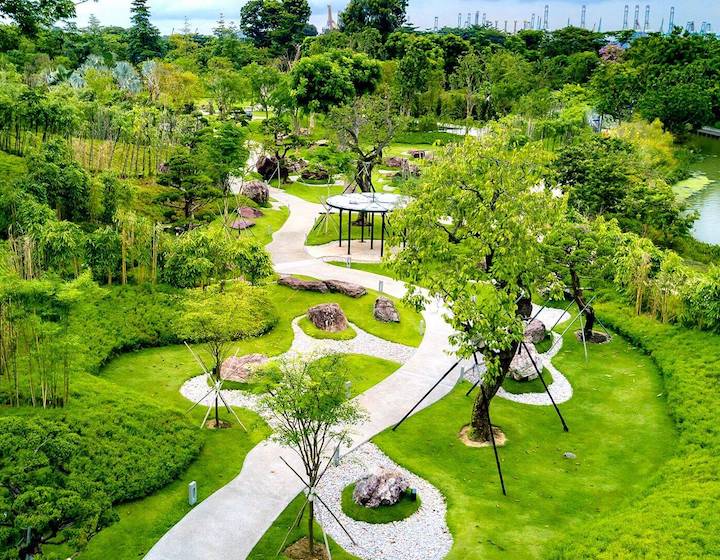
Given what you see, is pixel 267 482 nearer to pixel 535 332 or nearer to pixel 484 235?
pixel 484 235

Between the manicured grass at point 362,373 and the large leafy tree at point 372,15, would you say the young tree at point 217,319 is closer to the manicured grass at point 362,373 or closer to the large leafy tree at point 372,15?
the manicured grass at point 362,373

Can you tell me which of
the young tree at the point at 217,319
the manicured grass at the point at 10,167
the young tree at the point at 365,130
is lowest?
the young tree at the point at 217,319

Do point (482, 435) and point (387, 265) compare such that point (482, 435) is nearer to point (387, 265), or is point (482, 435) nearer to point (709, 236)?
A: point (387, 265)

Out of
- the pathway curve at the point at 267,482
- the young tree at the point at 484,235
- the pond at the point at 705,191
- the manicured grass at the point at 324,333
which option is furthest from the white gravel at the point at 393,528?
the pond at the point at 705,191

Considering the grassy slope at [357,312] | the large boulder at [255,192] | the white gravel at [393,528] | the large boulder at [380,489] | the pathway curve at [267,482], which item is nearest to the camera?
the pathway curve at [267,482]

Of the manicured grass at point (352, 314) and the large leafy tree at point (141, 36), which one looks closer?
the manicured grass at point (352, 314)

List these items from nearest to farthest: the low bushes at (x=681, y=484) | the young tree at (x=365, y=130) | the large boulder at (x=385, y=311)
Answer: the low bushes at (x=681, y=484)
the large boulder at (x=385, y=311)
the young tree at (x=365, y=130)

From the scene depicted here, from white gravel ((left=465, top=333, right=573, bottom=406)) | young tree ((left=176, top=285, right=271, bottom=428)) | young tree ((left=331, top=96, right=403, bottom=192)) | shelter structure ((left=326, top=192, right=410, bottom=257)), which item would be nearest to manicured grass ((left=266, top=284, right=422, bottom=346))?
white gravel ((left=465, top=333, right=573, bottom=406))

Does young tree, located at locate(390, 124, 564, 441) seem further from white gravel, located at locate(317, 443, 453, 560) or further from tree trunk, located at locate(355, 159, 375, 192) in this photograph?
tree trunk, located at locate(355, 159, 375, 192)

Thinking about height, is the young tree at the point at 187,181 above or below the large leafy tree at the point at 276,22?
below
